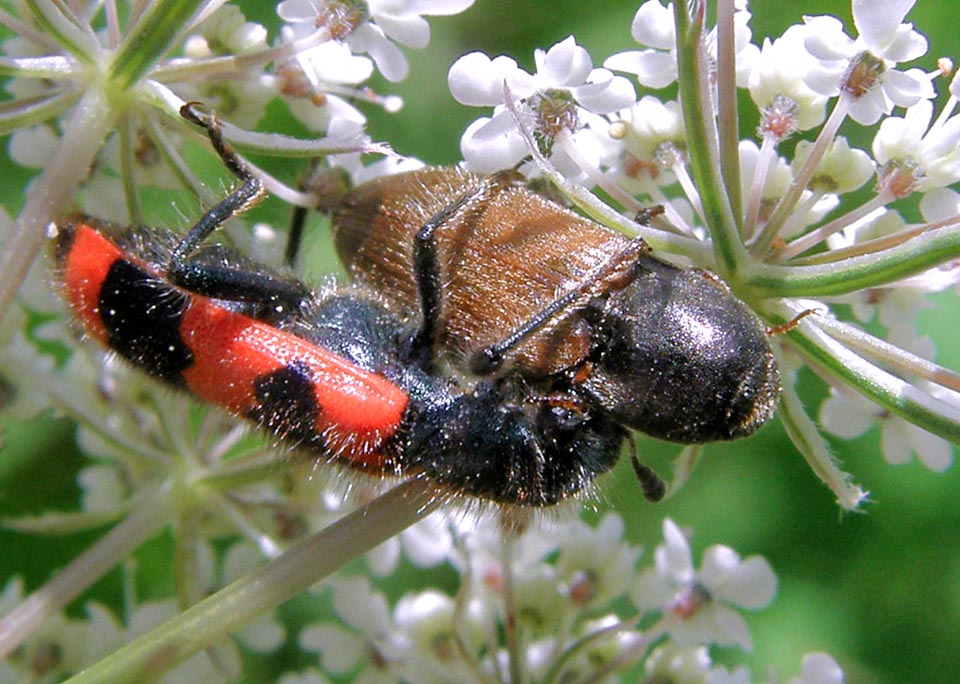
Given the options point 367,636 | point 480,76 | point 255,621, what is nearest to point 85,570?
point 255,621

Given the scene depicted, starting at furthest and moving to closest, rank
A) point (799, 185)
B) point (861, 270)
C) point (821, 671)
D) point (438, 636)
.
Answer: point (438, 636) < point (821, 671) < point (799, 185) < point (861, 270)

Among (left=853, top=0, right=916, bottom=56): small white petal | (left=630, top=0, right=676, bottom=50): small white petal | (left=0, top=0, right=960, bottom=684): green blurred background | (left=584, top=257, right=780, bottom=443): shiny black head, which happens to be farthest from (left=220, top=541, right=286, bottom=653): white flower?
(left=853, top=0, right=916, bottom=56): small white petal

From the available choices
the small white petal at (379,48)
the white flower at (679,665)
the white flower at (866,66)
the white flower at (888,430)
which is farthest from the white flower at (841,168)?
the white flower at (679,665)

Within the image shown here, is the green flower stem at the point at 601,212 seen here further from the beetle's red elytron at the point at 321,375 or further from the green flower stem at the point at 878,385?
the beetle's red elytron at the point at 321,375

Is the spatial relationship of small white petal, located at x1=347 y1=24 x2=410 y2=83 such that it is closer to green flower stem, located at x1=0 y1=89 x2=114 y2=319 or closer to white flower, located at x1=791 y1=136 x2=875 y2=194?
green flower stem, located at x1=0 y1=89 x2=114 y2=319

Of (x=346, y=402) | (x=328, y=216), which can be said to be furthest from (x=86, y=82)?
(x=346, y=402)

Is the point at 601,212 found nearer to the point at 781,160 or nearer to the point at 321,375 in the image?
the point at 781,160
